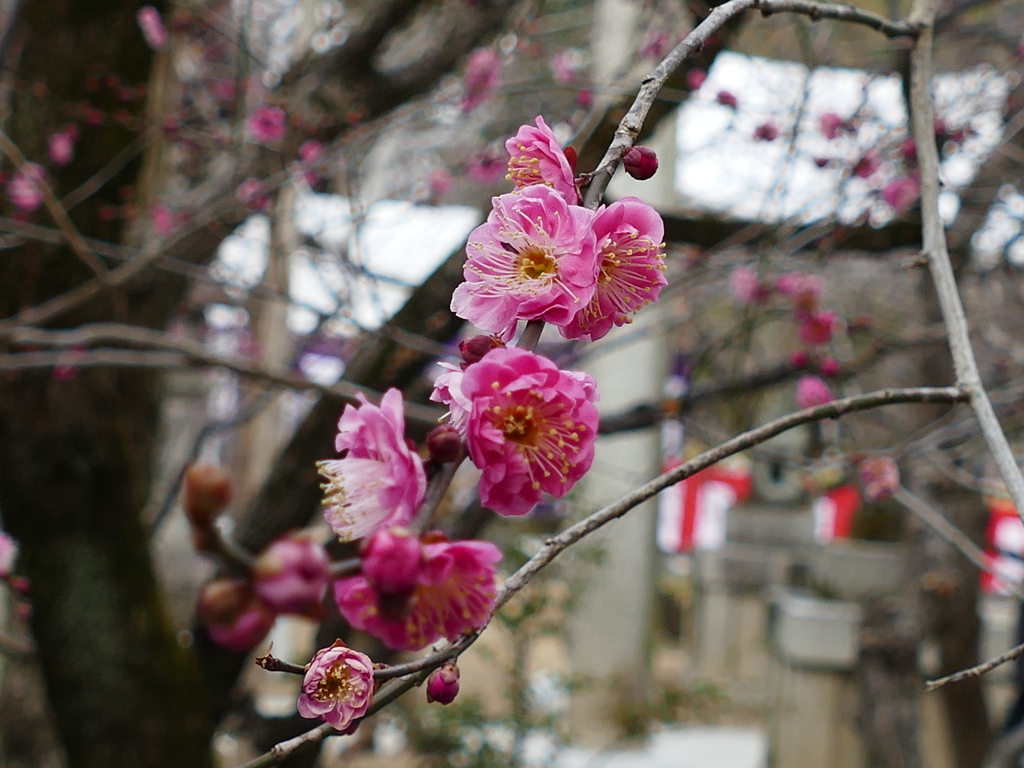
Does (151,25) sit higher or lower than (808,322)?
higher

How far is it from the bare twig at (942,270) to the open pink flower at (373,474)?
39 cm

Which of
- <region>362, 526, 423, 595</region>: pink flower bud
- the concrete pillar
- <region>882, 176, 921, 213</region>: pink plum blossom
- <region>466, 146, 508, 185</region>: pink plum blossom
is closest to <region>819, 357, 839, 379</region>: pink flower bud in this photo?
<region>882, 176, 921, 213</region>: pink plum blossom

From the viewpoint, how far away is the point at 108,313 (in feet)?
7.27

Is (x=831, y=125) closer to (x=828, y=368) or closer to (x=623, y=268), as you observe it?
(x=828, y=368)

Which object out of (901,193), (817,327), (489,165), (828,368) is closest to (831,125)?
(901,193)

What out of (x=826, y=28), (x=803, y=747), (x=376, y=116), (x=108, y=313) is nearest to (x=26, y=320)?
(x=108, y=313)

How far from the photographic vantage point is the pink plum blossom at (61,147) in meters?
2.15

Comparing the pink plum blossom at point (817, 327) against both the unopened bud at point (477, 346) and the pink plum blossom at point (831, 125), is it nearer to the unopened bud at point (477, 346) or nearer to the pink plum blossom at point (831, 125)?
the pink plum blossom at point (831, 125)

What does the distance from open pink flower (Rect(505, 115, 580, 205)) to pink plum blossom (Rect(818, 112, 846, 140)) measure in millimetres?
1893

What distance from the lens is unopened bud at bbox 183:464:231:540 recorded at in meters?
0.46

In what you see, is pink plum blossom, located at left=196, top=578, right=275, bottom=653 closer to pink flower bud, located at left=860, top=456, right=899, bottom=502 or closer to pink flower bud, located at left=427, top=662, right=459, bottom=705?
pink flower bud, located at left=427, top=662, right=459, bottom=705

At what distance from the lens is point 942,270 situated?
2.49 ft

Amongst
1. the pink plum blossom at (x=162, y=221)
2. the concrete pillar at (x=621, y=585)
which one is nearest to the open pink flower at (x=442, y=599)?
the pink plum blossom at (x=162, y=221)

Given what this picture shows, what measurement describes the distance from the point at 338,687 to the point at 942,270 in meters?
0.60
